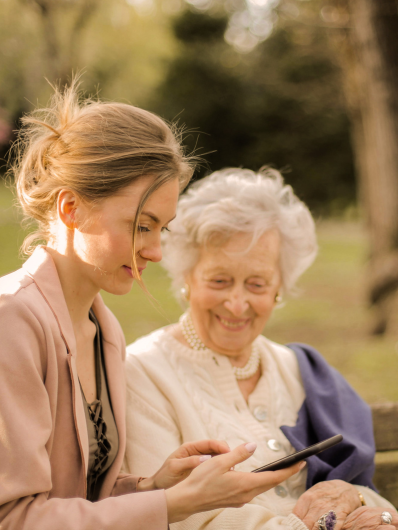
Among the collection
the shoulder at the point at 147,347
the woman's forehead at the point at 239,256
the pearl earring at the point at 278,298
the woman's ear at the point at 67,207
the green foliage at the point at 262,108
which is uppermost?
the green foliage at the point at 262,108

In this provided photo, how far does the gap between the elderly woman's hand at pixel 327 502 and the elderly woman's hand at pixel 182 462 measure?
0.52 metres

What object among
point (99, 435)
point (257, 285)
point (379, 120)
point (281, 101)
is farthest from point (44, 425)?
point (281, 101)

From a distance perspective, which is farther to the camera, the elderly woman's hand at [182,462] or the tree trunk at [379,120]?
the tree trunk at [379,120]

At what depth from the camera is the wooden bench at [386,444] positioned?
263 centimetres

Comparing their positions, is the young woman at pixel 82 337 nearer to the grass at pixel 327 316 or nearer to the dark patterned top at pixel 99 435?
the dark patterned top at pixel 99 435

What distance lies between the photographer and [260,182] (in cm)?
260

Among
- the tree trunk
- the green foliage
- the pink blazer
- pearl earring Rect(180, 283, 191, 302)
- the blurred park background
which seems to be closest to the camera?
the pink blazer

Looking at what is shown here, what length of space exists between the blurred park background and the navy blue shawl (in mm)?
907

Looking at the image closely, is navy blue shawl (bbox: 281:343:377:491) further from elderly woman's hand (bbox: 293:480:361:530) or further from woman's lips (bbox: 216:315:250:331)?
woman's lips (bbox: 216:315:250:331)

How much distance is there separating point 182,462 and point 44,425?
0.53m

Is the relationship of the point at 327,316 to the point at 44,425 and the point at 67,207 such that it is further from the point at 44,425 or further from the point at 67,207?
the point at 44,425

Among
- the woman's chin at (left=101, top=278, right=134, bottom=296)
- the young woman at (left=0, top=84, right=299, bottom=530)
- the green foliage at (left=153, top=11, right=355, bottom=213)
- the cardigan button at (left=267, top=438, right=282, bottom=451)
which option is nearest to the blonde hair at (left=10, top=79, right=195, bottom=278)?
the young woman at (left=0, top=84, right=299, bottom=530)

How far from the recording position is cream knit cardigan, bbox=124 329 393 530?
1960 mm

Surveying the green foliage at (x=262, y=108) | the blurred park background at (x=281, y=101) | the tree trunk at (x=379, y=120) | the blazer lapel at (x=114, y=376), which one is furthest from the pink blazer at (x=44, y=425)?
the green foliage at (x=262, y=108)
